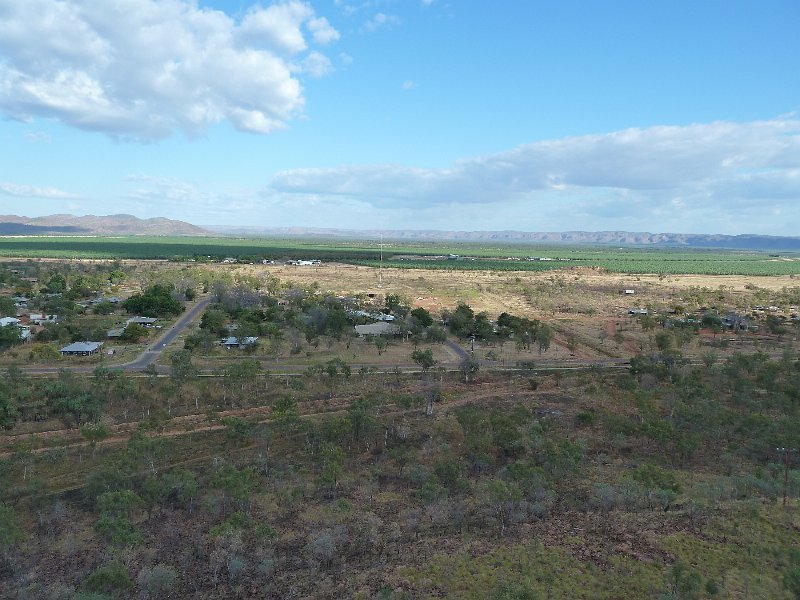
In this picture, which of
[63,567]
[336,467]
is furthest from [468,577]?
[63,567]

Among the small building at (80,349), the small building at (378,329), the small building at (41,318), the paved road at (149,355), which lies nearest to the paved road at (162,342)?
the paved road at (149,355)

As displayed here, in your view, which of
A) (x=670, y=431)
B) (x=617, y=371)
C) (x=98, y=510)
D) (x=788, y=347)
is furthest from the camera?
(x=788, y=347)

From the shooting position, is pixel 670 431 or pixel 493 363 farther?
pixel 493 363

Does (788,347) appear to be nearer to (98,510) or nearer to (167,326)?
(98,510)

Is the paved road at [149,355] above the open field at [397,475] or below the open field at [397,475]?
above

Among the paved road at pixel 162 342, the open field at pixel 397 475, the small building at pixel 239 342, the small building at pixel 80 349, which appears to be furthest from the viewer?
the small building at pixel 239 342

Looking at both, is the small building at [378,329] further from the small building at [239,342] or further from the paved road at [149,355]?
the paved road at [149,355]

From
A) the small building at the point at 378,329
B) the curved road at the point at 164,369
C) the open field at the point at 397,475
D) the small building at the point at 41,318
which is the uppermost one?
the small building at the point at 41,318

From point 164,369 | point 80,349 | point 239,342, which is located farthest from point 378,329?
point 80,349
